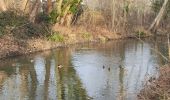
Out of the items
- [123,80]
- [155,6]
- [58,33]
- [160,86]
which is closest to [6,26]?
[58,33]

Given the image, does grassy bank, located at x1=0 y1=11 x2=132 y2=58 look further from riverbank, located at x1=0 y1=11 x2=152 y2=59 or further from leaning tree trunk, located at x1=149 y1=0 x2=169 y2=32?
leaning tree trunk, located at x1=149 y1=0 x2=169 y2=32

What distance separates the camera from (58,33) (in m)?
36.9

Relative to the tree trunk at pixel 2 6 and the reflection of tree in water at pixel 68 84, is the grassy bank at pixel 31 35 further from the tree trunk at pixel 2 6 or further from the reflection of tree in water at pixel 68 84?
the reflection of tree in water at pixel 68 84

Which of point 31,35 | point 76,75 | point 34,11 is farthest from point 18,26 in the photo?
point 76,75

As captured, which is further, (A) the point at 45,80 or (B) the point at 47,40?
(B) the point at 47,40

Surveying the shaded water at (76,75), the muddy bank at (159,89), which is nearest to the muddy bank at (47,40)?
the shaded water at (76,75)

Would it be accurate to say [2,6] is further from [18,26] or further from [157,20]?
[157,20]

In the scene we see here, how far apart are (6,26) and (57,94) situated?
54.7 ft

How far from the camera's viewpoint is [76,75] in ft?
69.5

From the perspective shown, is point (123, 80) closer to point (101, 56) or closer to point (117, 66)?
point (117, 66)

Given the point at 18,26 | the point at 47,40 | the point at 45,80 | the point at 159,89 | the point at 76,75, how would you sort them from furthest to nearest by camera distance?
1. the point at 47,40
2. the point at 18,26
3. the point at 76,75
4. the point at 45,80
5. the point at 159,89

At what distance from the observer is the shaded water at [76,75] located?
1650cm

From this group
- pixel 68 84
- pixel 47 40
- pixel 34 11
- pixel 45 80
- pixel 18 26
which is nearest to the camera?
pixel 68 84

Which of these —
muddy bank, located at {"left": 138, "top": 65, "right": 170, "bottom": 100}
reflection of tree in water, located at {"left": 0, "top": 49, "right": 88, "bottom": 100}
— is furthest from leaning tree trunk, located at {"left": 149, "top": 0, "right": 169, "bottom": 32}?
muddy bank, located at {"left": 138, "top": 65, "right": 170, "bottom": 100}
